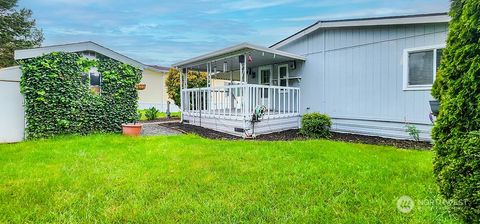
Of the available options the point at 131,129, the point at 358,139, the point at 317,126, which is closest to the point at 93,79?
the point at 131,129

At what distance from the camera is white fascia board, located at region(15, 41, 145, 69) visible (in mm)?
7281

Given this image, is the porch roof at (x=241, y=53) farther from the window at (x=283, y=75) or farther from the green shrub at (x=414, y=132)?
the green shrub at (x=414, y=132)

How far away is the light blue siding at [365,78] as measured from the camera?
733 cm

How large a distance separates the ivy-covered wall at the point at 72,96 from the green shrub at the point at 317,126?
5.57 meters

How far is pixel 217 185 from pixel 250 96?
5.05 meters

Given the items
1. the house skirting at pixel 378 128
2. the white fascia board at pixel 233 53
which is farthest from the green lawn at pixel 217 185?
the white fascia board at pixel 233 53

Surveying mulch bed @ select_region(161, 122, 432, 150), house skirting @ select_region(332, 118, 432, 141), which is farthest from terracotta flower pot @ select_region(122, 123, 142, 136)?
house skirting @ select_region(332, 118, 432, 141)

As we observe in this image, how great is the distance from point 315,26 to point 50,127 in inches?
329

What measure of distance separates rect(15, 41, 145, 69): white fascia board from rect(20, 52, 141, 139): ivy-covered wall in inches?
4.6

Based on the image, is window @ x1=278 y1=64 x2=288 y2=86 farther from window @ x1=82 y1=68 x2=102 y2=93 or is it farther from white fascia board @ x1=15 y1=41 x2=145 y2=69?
window @ x1=82 y1=68 x2=102 y2=93

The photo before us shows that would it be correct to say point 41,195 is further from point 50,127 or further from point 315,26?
point 315,26

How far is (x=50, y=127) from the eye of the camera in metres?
7.64

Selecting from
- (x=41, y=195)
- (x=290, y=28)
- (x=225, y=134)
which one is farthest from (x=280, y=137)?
(x=290, y=28)

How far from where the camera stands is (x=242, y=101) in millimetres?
8406
